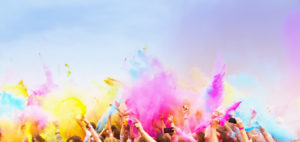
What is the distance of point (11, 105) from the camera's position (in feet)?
26.2

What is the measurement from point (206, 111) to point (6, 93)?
5.15 m

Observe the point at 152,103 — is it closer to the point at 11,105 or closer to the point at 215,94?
the point at 215,94

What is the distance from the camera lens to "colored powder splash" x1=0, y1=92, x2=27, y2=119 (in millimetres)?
7875

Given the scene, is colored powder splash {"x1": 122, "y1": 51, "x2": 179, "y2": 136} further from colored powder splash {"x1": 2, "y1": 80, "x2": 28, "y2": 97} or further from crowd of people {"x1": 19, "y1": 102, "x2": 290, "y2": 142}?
colored powder splash {"x1": 2, "y1": 80, "x2": 28, "y2": 97}

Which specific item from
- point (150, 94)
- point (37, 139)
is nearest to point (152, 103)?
point (150, 94)

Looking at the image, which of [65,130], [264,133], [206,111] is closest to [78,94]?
[65,130]

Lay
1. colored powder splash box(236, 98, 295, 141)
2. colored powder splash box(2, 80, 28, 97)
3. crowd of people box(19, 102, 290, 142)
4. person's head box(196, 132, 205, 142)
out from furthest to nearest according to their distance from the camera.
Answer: colored powder splash box(2, 80, 28, 97) → colored powder splash box(236, 98, 295, 141) → person's head box(196, 132, 205, 142) → crowd of people box(19, 102, 290, 142)

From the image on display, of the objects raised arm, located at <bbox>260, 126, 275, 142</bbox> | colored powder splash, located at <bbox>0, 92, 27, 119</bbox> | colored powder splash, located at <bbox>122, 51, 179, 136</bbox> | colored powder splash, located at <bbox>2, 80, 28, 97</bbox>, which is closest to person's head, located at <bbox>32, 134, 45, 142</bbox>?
colored powder splash, located at <bbox>0, 92, 27, 119</bbox>

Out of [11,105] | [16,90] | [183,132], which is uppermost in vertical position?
[16,90]

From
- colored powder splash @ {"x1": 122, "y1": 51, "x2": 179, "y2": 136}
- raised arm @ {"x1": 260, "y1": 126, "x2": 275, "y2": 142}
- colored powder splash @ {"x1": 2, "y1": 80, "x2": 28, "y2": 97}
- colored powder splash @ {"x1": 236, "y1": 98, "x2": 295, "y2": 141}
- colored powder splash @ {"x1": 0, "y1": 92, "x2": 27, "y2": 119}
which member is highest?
colored powder splash @ {"x1": 2, "y1": 80, "x2": 28, "y2": 97}

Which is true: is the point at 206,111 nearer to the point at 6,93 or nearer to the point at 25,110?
the point at 25,110

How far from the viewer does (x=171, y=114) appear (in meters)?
7.36

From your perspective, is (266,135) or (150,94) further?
(150,94)

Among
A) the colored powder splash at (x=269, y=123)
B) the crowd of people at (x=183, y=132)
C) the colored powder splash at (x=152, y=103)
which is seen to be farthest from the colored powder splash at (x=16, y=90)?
the colored powder splash at (x=269, y=123)
